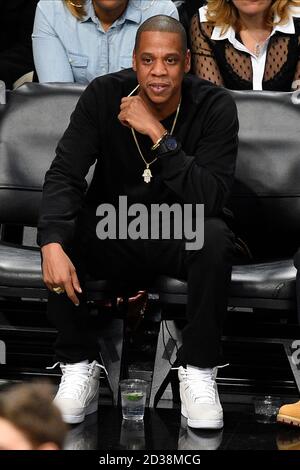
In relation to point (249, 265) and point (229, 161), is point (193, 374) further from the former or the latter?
point (229, 161)

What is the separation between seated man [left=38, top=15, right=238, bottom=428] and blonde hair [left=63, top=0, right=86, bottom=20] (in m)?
0.95

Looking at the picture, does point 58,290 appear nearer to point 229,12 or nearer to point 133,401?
point 133,401

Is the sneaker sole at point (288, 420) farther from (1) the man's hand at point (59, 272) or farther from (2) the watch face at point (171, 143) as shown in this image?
(2) the watch face at point (171, 143)

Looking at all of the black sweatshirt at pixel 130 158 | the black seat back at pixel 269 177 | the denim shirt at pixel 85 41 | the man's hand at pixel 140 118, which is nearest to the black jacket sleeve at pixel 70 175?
the black sweatshirt at pixel 130 158

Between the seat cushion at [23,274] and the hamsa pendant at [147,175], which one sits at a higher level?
the hamsa pendant at [147,175]

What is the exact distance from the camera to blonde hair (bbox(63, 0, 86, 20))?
4504 mm

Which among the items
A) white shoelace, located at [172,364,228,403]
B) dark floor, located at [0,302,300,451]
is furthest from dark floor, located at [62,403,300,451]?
white shoelace, located at [172,364,228,403]

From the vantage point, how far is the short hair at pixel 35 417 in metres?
1.51

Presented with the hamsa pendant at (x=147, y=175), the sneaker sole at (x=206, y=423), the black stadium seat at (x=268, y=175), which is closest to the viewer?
the sneaker sole at (x=206, y=423)

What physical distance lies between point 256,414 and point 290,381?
Result: 0.31 m

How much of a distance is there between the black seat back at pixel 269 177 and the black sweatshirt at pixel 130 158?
0.39 meters

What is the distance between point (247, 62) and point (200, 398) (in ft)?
5.78

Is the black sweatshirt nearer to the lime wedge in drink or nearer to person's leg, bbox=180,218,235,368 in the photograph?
person's leg, bbox=180,218,235,368
